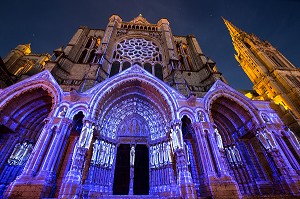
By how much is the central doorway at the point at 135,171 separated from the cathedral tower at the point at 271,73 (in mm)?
9437

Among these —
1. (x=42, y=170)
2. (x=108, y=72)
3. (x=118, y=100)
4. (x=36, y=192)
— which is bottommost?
(x=36, y=192)

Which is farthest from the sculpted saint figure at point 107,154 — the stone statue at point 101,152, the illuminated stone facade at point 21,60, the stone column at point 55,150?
the illuminated stone facade at point 21,60

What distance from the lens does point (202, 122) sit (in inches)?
340

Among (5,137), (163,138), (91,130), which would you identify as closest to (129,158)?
(163,138)

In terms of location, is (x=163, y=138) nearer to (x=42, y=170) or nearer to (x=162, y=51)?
(x=42, y=170)

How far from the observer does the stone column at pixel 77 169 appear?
614 cm

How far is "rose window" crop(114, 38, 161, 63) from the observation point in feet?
52.3

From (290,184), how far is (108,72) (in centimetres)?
1361

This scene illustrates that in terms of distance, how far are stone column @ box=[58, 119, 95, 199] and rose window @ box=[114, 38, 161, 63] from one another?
31.3 feet

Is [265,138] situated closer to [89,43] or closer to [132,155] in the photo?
[132,155]

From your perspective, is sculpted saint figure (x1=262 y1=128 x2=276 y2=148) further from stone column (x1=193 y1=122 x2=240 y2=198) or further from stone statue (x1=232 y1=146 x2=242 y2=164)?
stone column (x1=193 y1=122 x2=240 y2=198)

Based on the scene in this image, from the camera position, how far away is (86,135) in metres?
7.70

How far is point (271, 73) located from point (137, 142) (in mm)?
19013

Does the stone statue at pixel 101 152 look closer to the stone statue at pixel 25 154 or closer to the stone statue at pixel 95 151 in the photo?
the stone statue at pixel 95 151
